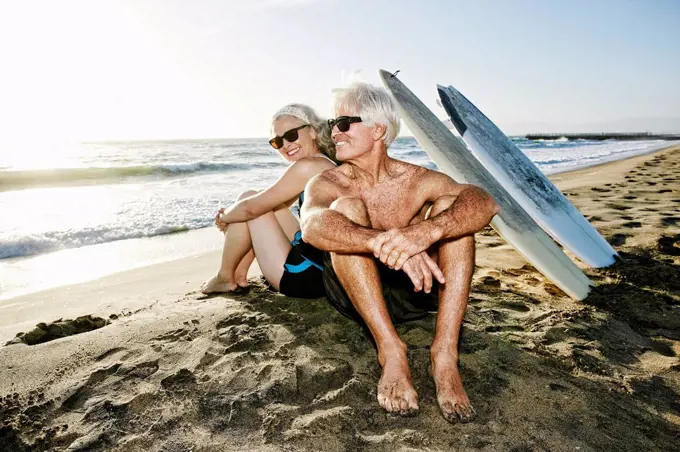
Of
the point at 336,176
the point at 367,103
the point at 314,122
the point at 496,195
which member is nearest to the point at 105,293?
the point at 314,122

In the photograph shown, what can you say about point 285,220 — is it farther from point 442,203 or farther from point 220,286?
point 442,203

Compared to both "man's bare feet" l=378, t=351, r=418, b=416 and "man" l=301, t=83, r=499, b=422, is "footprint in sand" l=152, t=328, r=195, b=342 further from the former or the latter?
"man's bare feet" l=378, t=351, r=418, b=416

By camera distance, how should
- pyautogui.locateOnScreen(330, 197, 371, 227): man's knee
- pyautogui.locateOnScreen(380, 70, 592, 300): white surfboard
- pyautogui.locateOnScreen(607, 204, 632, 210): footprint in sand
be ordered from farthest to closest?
1. pyautogui.locateOnScreen(607, 204, 632, 210): footprint in sand
2. pyautogui.locateOnScreen(380, 70, 592, 300): white surfboard
3. pyautogui.locateOnScreen(330, 197, 371, 227): man's knee

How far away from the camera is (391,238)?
1.73 metres

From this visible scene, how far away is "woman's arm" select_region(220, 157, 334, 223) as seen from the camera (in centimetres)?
271

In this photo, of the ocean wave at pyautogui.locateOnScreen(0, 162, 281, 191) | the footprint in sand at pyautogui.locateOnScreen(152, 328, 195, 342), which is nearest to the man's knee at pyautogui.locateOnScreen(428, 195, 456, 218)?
the footprint in sand at pyautogui.locateOnScreen(152, 328, 195, 342)

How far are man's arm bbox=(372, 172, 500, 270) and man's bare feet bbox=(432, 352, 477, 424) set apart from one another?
0.52 metres

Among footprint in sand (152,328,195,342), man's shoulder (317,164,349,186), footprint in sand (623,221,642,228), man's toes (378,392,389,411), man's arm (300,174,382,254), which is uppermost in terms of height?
man's shoulder (317,164,349,186)

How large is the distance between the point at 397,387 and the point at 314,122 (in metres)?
1.93

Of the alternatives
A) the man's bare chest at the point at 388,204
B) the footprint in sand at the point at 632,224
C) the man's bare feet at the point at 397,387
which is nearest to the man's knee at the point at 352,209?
the man's bare chest at the point at 388,204

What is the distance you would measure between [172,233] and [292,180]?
372cm

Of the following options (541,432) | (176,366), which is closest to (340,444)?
(541,432)

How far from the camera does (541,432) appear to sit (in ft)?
5.27

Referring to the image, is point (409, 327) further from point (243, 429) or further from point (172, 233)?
point (172, 233)
